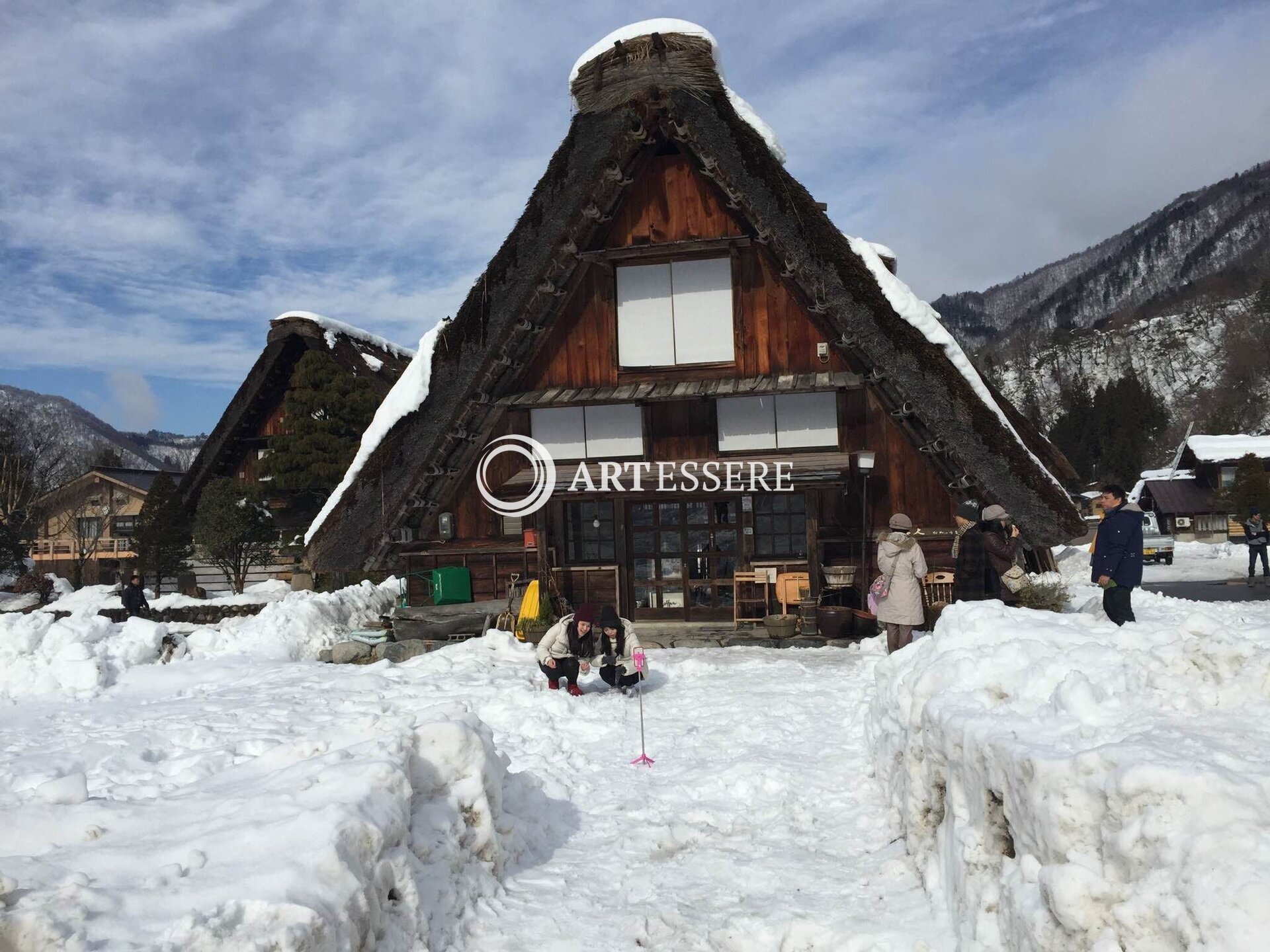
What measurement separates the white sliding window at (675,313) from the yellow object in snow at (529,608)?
3518 mm

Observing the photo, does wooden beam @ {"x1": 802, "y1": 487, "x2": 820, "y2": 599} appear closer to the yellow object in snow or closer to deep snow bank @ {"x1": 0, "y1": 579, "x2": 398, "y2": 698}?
the yellow object in snow

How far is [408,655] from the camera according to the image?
11688 millimetres

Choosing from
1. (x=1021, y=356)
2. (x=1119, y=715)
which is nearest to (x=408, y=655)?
(x=1119, y=715)

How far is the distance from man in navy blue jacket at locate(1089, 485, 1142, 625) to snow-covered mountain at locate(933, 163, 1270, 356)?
130 metres

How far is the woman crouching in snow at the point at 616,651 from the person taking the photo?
28.4ft

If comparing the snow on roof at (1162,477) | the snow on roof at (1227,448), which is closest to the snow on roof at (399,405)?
the snow on roof at (1162,477)

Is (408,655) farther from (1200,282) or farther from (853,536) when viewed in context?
(1200,282)

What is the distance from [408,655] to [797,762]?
6.90 metres

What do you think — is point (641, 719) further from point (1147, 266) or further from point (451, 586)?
point (1147, 266)

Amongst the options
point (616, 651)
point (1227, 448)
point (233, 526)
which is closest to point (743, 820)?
point (616, 651)

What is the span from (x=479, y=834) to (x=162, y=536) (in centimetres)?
2223

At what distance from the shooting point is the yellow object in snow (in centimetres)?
1181

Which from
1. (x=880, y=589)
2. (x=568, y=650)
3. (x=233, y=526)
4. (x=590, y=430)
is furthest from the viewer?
(x=233, y=526)

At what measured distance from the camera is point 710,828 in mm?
5367
